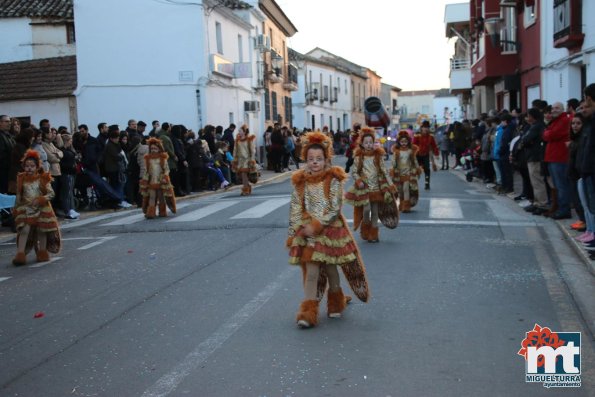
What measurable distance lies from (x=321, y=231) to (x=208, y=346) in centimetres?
143

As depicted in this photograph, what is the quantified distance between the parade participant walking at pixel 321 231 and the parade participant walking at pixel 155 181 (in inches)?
324

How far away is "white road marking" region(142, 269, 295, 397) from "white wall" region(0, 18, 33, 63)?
27.6m

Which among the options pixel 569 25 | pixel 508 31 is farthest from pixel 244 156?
pixel 508 31

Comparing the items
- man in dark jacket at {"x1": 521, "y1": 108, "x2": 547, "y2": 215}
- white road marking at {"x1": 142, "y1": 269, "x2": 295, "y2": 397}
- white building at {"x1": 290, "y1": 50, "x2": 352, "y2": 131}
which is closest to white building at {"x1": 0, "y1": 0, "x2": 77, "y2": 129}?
man in dark jacket at {"x1": 521, "y1": 108, "x2": 547, "y2": 215}

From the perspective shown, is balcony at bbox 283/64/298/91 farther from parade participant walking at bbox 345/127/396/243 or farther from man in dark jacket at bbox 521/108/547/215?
parade participant walking at bbox 345/127/396/243

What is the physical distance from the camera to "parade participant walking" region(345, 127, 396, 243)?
10523 millimetres

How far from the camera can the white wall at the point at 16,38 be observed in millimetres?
31781

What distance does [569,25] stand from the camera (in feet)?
61.5

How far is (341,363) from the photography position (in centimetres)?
514

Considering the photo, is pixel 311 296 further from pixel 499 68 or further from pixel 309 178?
pixel 499 68

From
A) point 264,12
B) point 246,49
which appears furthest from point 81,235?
→ point 264,12

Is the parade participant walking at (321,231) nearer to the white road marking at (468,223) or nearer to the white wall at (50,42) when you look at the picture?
the white road marking at (468,223)

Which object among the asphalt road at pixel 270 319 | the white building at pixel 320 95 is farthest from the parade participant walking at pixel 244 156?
the white building at pixel 320 95

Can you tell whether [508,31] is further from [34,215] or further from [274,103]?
[34,215]
